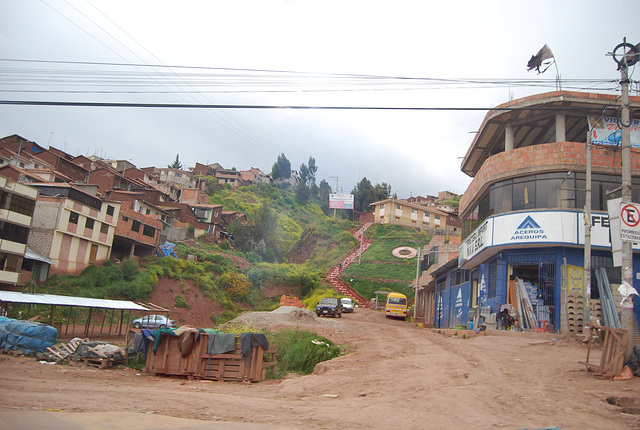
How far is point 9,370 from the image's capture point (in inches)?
580

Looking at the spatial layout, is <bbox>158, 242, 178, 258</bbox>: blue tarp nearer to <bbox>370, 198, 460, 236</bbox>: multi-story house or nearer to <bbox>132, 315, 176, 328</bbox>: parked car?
<bbox>132, 315, 176, 328</bbox>: parked car

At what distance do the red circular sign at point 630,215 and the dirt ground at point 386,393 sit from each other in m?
4.15

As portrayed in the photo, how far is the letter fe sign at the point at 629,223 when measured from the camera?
13.1 metres

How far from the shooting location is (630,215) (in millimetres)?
Result: 13211

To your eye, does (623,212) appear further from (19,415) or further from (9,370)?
(9,370)

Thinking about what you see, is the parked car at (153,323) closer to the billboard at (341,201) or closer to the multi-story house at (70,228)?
the multi-story house at (70,228)

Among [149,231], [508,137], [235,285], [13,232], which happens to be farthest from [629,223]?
[149,231]

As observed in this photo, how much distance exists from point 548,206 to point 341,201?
3240 inches

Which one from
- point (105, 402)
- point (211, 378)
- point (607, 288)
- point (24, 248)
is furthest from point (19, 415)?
point (24, 248)

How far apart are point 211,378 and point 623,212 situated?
13111mm

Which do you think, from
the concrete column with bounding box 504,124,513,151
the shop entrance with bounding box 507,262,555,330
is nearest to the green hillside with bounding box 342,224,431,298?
the shop entrance with bounding box 507,262,555,330

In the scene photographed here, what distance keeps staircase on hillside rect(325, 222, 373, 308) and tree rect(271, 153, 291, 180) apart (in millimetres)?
49889

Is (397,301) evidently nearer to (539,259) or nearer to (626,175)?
(539,259)

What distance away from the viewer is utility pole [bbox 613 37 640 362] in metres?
12.9
